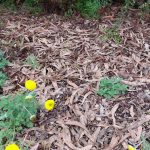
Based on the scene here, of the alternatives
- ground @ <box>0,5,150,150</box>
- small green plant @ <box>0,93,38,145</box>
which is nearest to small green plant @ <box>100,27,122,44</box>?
ground @ <box>0,5,150,150</box>

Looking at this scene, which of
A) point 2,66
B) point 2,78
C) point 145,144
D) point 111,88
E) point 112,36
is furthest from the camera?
point 112,36

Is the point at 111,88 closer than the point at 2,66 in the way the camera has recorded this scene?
Yes

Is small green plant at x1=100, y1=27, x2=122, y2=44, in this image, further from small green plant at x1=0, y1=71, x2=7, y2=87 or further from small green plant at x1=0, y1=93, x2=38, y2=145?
small green plant at x1=0, y1=93, x2=38, y2=145

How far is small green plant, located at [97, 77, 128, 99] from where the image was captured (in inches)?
116

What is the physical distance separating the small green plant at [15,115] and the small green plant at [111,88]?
625mm

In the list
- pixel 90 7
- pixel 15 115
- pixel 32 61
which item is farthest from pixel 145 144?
pixel 90 7

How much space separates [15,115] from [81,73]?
0.84 meters

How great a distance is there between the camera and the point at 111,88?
117 inches

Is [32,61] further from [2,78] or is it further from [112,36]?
[112,36]

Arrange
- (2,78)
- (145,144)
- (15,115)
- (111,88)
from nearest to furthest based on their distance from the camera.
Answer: (145,144), (15,115), (111,88), (2,78)

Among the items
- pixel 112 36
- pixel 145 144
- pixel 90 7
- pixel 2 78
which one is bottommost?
pixel 145 144

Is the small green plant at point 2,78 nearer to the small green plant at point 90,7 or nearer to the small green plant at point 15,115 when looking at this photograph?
the small green plant at point 15,115

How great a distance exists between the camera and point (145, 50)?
355 cm

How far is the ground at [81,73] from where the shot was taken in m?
2.65
